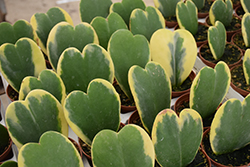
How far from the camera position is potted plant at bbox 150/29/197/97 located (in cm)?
69

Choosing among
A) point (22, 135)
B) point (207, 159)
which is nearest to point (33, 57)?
point (22, 135)

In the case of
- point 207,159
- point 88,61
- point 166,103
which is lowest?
point 207,159

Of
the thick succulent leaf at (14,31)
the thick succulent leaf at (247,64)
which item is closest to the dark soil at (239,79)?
the thick succulent leaf at (247,64)

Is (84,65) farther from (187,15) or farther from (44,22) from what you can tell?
(187,15)

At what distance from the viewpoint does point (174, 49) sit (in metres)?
0.70

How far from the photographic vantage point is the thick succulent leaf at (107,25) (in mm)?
758

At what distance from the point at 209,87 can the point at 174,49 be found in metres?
0.16

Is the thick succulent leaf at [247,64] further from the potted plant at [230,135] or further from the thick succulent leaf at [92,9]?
the thick succulent leaf at [92,9]

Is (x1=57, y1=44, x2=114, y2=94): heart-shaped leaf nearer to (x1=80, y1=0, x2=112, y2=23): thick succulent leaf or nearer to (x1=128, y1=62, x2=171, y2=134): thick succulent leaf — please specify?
(x1=128, y1=62, x2=171, y2=134): thick succulent leaf

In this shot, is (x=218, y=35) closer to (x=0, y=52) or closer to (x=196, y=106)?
(x=196, y=106)

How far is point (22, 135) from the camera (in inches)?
20.9

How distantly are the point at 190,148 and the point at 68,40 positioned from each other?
0.40 metres

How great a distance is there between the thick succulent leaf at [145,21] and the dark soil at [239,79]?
0.25 m

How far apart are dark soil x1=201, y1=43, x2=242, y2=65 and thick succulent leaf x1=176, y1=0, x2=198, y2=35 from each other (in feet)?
0.30
